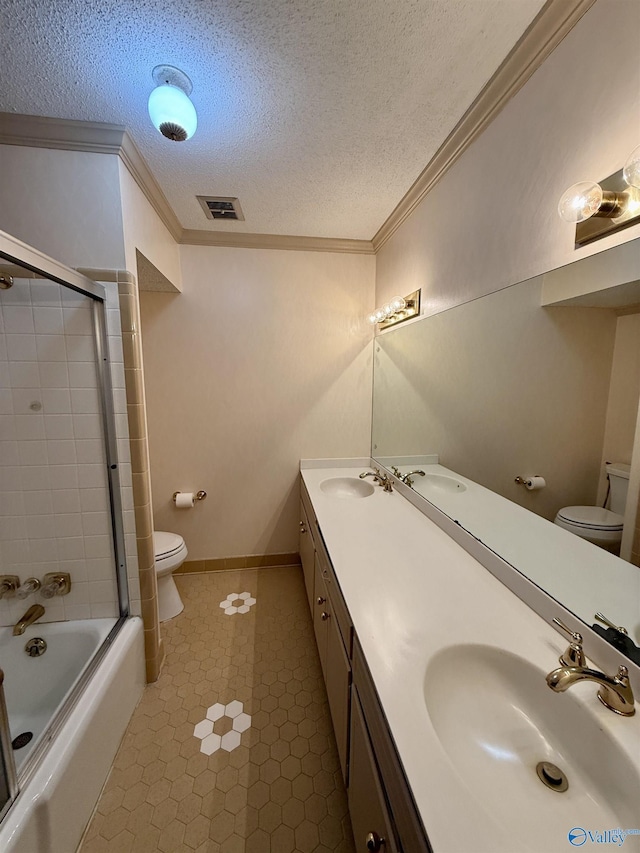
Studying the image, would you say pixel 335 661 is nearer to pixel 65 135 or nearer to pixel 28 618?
pixel 28 618

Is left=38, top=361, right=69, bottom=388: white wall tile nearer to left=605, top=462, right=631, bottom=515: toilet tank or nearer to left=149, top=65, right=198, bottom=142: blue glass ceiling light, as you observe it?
left=149, top=65, right=198, bottom=142: blue glass ceiling light

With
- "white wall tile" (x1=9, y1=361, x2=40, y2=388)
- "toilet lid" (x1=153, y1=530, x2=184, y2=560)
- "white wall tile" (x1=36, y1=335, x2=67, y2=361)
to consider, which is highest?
"white wall tile" (x1=36, y1=335, x2=67, y2=361)

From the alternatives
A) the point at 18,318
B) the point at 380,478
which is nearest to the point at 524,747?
the point at 380,478

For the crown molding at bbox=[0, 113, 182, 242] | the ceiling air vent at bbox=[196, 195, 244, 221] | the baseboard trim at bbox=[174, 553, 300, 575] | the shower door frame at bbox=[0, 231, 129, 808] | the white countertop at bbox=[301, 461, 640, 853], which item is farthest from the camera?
the baseboard trim at bbox=[174, 553, 300, 575]

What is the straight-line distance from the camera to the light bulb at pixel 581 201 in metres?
0.80

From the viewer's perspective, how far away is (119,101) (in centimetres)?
121

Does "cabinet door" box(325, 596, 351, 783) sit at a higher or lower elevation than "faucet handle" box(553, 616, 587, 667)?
lower

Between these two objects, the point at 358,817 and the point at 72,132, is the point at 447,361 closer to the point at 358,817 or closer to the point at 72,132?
the point at 358,817

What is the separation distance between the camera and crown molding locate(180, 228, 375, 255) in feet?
7.41

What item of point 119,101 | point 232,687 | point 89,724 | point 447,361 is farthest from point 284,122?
point 232,687

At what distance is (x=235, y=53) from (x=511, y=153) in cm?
92

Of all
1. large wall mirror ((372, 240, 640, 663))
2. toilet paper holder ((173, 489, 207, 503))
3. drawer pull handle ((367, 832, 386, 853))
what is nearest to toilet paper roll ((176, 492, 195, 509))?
toilet paper holder ((173, 489, 207, 503))

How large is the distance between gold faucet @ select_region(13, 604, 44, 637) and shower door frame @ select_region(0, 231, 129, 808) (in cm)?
32

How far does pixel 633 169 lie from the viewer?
73 centimetres
